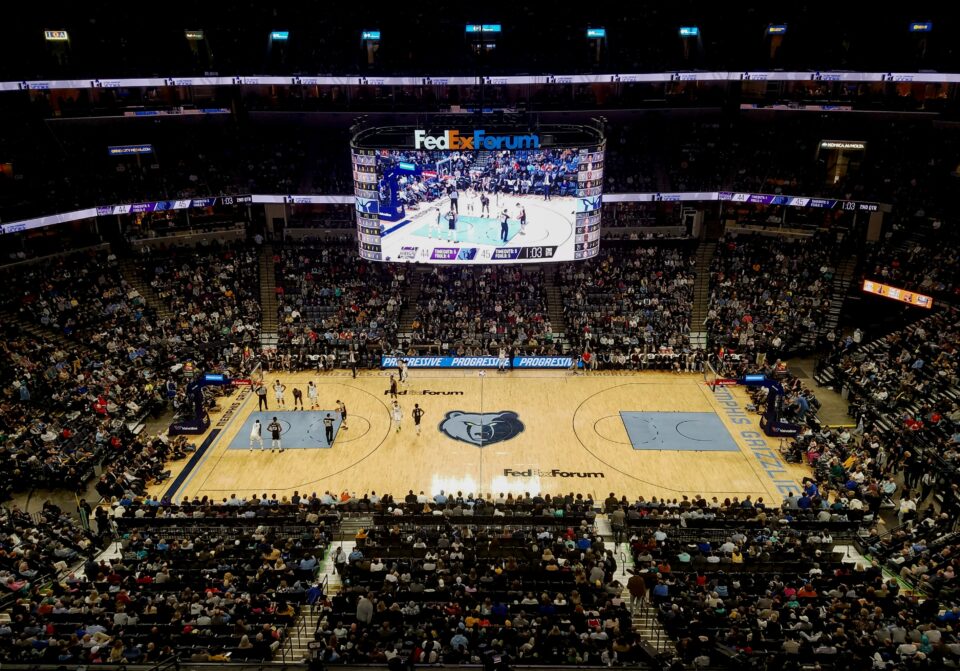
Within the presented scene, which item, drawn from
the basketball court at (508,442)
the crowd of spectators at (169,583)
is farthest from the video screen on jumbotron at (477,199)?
the crowd of spectators at (169,583)

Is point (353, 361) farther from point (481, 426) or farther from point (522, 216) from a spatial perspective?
point (522, 216)

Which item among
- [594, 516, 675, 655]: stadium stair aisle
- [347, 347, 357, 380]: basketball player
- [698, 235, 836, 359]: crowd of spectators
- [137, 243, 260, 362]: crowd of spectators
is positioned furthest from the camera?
[137, 243, 260, 362]: crowd of spectators

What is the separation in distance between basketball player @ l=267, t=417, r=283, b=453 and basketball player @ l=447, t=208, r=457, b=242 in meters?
12.8

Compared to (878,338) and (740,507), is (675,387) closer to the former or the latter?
(878,338)

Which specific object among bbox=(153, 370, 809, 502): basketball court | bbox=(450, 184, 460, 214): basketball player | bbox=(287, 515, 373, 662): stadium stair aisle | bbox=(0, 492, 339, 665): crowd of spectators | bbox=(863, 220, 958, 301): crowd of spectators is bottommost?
bbox=(153, 370, 809, 502): basketball court

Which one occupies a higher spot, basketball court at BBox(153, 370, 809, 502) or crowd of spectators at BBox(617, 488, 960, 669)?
crowd of spectators at BBox(617, 488, 960, 669)

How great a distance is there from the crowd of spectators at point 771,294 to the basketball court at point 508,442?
406 cm

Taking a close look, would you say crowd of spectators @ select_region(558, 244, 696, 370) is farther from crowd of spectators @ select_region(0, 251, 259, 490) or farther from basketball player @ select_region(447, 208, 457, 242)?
crowd of spectators @ select_region(0, 251, 259, 490)

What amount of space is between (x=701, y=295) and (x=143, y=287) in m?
31.3

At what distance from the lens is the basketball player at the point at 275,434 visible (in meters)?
31.2

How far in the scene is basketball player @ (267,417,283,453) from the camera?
3119cm

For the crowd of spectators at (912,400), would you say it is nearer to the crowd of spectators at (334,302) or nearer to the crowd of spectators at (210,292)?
the crowd of spectators at (334,302)

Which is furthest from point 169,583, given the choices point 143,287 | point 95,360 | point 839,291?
point 839,291

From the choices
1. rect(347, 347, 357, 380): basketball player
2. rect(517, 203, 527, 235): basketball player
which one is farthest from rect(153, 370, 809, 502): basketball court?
rect(517, 203, 527, 235): basketball player
